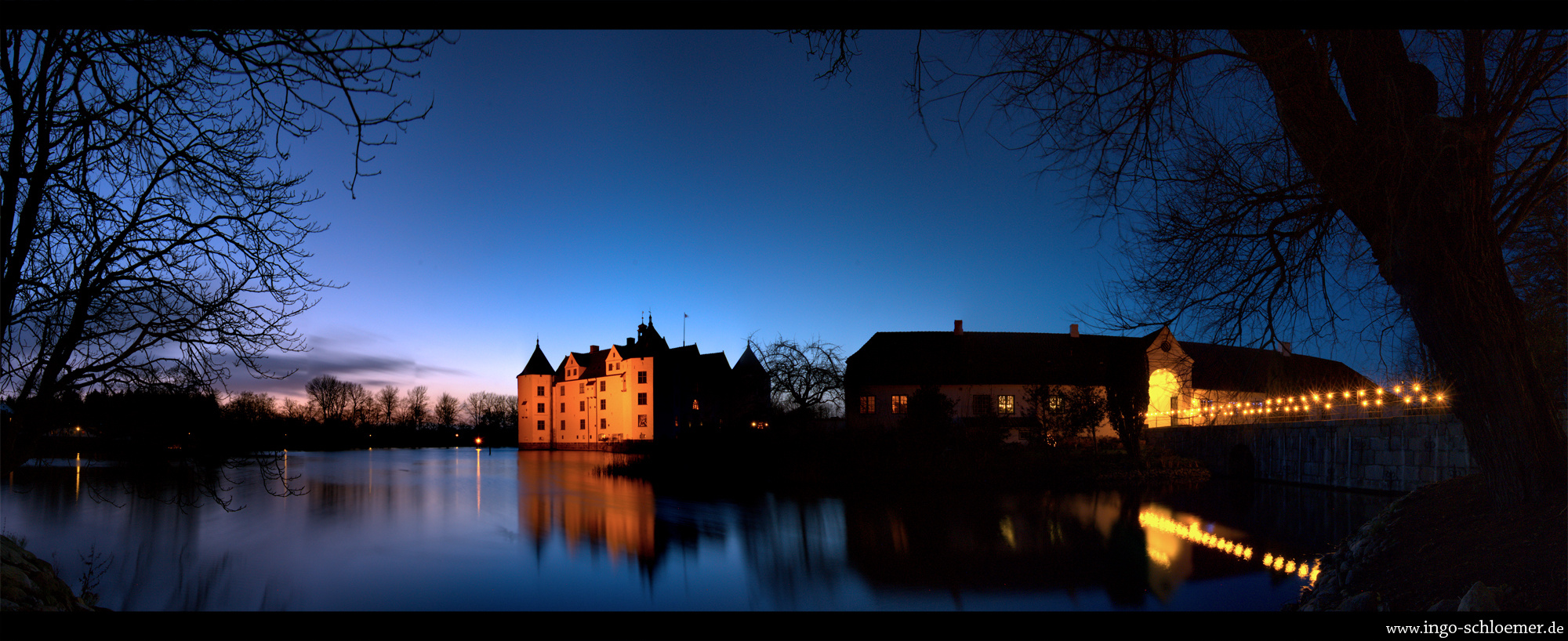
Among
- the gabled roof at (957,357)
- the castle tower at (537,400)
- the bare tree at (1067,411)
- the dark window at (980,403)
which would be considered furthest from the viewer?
the castle tower at (537,400)

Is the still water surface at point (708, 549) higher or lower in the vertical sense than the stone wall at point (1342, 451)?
lower

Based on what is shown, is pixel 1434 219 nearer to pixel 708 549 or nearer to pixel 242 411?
pixel 242 411

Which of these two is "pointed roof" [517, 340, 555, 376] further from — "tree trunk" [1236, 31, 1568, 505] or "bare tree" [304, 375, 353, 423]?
"tree trunk" [1236, 31, 1568, 505]

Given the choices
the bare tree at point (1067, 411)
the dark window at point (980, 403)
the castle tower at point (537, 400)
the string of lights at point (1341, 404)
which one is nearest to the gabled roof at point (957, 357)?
the dark window at point (980, 403)

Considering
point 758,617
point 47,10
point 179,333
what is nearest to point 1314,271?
point 758,617

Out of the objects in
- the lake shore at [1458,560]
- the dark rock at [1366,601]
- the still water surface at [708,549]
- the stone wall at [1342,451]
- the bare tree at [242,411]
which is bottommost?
the still water surface at [708,549]

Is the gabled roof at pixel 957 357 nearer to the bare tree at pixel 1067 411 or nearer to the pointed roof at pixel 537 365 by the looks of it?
the bare tree at pixel 1067 411

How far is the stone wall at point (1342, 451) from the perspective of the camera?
20.2m

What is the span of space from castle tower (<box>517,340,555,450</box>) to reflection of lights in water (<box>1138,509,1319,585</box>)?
53608mm

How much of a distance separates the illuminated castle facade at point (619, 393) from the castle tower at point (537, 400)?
7 centimetres

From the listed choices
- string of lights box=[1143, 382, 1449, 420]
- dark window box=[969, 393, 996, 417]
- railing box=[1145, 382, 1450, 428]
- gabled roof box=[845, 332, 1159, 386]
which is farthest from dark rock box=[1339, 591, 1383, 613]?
gabled roof box=[845, 332, 1159, 386]

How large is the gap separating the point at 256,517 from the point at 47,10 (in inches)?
1024

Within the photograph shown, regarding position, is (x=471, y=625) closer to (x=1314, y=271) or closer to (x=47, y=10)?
(x=47, y=10)

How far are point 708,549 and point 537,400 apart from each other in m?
52.2
